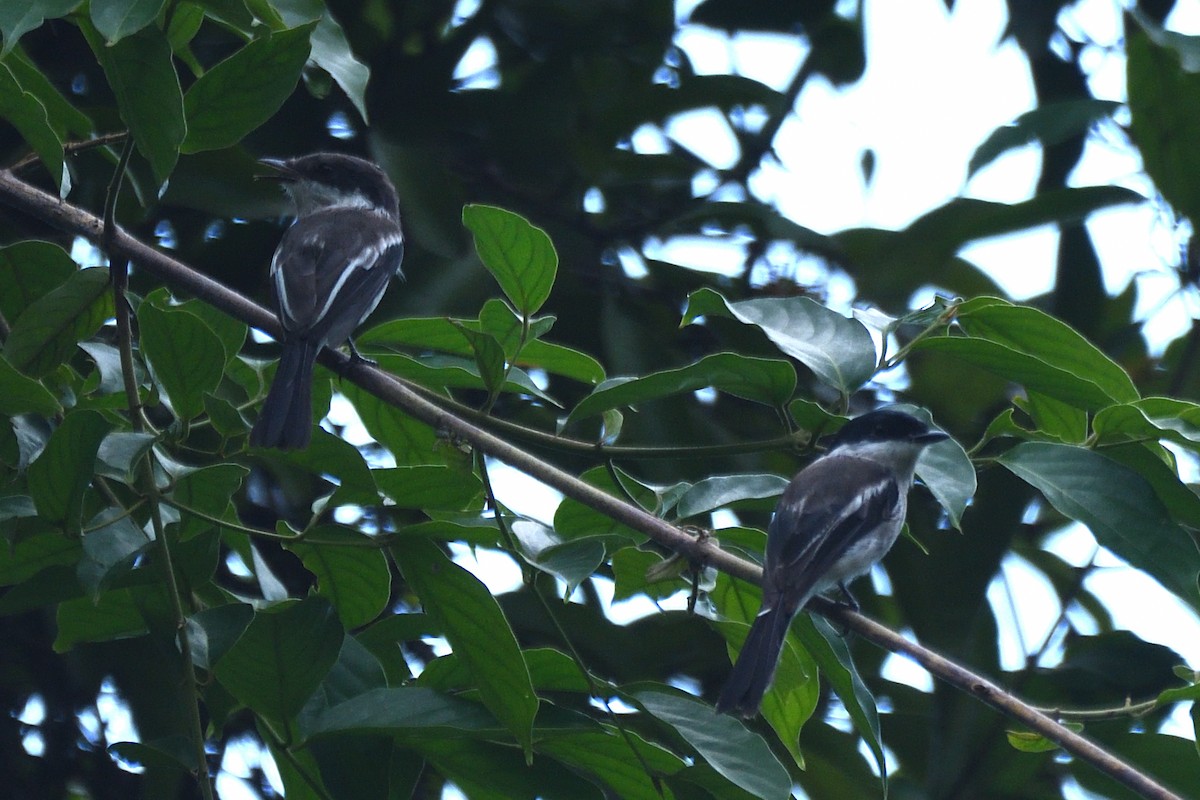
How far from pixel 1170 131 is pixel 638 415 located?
2089 mm

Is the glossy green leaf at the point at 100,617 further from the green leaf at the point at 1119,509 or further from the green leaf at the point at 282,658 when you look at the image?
the green leaf at the point at 1119,509

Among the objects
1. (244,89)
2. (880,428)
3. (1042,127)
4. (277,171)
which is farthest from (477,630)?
(1042,127)

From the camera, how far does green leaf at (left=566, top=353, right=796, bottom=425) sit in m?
2.66

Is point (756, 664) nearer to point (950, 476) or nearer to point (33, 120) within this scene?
point (950, 476)

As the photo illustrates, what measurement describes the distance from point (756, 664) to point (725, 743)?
1.00 ft

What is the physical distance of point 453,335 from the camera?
3.07 m

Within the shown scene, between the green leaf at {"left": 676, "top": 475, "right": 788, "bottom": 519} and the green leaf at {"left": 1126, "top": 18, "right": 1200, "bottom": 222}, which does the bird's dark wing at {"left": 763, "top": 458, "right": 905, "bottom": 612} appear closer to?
the green leaf at {"left": 676, "top": 475, "right": 788, "bottom": 519}

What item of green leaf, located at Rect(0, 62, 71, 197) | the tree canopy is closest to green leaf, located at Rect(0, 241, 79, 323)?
the tree canopy

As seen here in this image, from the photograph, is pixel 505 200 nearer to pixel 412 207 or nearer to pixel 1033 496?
pixel 412 207

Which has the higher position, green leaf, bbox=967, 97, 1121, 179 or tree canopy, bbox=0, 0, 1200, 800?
green leaf, bbox=967, 97, 1121, 179

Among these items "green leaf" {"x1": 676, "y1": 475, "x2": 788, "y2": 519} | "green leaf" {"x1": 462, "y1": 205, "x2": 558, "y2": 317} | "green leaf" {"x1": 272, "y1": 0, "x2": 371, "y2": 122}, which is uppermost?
"green leaf" {"x1": 272, "y1": 0, "x2": 371, "y2": 122}

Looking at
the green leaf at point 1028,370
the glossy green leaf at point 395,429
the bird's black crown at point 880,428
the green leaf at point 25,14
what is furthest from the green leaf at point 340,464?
the bird's black crown at point 880,428

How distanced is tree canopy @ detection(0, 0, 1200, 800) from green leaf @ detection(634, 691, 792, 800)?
1 centimetres

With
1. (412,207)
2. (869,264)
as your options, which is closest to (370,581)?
(412,207)
